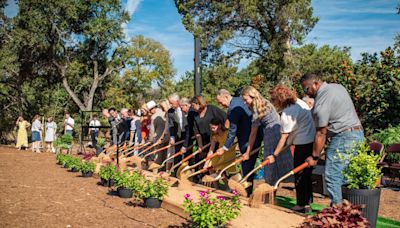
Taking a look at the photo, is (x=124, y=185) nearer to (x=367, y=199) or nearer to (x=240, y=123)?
(x=240, y=123)

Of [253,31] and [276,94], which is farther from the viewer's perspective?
[253,31]

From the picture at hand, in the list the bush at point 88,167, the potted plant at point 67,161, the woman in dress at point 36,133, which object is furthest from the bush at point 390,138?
the woman in dress at point 36,133

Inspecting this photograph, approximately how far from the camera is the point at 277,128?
560 cm

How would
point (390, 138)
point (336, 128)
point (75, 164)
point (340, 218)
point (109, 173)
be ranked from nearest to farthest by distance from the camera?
1. point (340, 218)
2. point (336, 128)
3. point (109, 173)
4. point (390, 138)
5. point (75, 164)

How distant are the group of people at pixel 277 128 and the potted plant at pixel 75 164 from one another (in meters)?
1.74

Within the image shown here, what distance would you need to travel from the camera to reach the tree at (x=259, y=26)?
16500 mm

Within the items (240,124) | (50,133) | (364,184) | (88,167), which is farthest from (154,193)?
(50,133)

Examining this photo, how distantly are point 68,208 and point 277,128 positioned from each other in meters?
2.89

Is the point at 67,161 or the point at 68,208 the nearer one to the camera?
the point at 68,208

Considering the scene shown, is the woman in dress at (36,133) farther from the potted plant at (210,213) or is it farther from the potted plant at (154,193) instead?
the potted plant at (210,213)

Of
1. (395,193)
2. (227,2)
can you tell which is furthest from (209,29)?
(395,193)

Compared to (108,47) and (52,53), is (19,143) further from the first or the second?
(108,47)

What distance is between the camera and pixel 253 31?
57.4 ft

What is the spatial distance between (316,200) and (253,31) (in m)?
11.9
